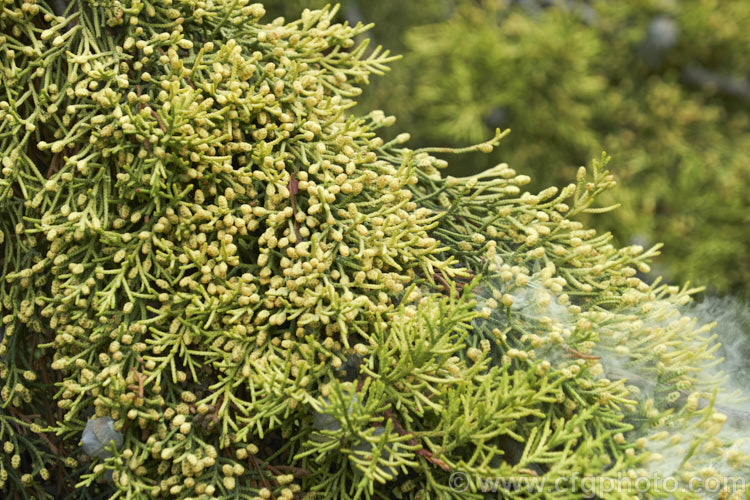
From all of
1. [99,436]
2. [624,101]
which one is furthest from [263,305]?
[624,101]

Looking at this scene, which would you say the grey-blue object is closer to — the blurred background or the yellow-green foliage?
the yellow-green foliage

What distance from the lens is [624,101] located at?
7.77 feet

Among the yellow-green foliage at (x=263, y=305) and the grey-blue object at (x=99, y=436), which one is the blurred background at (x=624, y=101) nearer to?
the yellow-green foliage at (x=263, y=305)

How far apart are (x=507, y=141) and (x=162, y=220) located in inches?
70.0

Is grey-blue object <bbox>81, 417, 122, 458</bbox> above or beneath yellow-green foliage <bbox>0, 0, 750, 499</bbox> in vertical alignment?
beneath

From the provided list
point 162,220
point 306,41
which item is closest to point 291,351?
point 162,220

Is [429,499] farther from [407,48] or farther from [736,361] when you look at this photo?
[407,48]

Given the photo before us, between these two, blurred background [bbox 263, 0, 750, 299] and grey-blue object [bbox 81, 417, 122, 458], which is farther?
blurred background [bbox 263, 0, 750, 299]

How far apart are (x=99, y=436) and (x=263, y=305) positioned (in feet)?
0.78

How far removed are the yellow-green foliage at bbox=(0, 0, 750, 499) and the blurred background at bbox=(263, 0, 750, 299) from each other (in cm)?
139

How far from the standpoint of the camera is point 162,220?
0.80m

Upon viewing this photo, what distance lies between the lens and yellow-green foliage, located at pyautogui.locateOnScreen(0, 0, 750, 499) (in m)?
0.75

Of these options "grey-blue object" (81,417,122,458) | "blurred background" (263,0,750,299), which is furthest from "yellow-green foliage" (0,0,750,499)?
"blurred background" (263,0,750,299)

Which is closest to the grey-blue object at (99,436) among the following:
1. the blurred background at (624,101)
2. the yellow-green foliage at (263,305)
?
the yellow-green foliage at (263,305)
